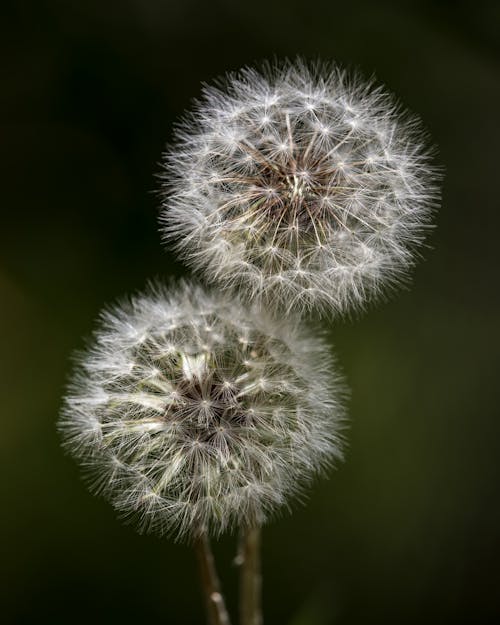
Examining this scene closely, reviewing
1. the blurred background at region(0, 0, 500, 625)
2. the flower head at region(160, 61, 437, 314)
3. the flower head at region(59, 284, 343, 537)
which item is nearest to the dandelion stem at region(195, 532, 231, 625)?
the flower head at region(59, 284, 343, 537)

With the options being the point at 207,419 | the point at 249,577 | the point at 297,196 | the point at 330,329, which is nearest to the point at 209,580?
the point at 249,577

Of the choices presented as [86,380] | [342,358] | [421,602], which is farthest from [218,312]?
[421,602]

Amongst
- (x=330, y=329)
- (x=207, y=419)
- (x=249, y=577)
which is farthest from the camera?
(x=330, y=329)

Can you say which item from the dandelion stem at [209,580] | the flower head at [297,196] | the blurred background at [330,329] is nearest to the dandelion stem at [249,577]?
the dandelion stem at [209,580]

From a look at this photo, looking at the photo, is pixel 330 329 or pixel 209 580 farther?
pixel 330 329

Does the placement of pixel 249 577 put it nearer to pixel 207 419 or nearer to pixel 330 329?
pixel 207 419

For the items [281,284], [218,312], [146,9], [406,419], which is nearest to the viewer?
[281,284]

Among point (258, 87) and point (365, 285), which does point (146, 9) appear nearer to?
point (258, 87)
